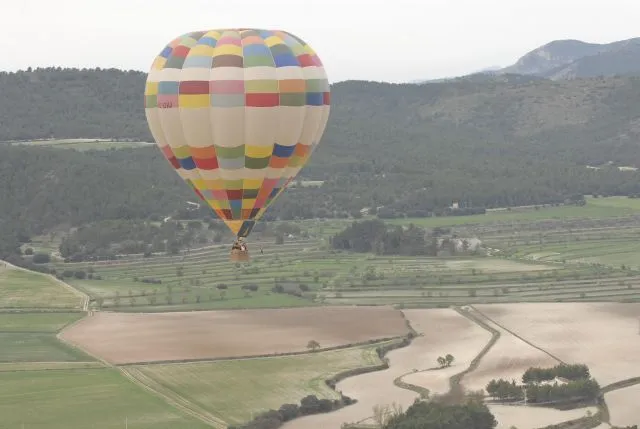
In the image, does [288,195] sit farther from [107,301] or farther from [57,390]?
[57,390]

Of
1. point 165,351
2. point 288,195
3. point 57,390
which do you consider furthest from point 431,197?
point 57,390

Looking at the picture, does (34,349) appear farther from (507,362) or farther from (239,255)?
(239,255)

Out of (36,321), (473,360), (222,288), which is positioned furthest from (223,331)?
(222,288)

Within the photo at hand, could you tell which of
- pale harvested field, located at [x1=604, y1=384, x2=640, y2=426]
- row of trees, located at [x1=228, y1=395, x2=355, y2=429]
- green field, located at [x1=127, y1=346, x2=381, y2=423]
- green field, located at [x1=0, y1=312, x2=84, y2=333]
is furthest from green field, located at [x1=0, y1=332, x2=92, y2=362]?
pale harvested field, located at [x1=604, y1=384, x2=640, y2=426]

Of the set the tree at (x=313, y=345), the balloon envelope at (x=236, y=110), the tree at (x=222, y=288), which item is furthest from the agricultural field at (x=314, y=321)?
the balloon envelope at (x=236, y=110)

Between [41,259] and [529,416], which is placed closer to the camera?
[529,416]

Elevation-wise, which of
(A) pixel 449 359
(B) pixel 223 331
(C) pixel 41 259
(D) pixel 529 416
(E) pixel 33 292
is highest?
(C) pixel 41 259

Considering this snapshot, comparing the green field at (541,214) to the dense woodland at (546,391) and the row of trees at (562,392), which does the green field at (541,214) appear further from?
the row of trees at (562,392)

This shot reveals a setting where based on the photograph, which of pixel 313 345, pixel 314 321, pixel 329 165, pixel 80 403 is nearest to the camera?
pixel 80 403
